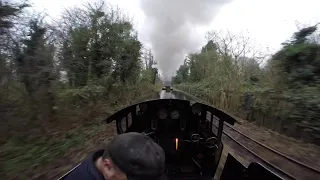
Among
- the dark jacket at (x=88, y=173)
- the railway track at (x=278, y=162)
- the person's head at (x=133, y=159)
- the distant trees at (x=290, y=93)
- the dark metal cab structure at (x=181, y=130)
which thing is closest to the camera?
the person's head at (x=133, y=159)

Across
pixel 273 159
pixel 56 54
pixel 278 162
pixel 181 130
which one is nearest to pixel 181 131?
pixel 181 130

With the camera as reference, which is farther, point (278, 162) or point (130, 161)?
point (278, 162)

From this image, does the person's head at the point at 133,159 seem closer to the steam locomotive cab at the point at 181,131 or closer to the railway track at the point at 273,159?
the steam locomotive cab at the point at 181,131

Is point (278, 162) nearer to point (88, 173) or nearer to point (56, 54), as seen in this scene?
point (88, 173)

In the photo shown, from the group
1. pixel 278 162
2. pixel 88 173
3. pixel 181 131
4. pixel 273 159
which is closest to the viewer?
pixel 88 173

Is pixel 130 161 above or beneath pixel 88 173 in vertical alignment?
above

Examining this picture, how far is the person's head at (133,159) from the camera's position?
4.78 ft

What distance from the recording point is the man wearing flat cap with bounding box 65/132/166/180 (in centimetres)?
146

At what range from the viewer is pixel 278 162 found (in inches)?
305

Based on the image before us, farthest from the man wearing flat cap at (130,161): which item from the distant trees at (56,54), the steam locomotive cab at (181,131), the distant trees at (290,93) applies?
the distant trees at (290,93)

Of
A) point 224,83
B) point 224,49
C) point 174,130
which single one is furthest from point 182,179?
point 224,49

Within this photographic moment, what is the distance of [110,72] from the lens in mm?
19672

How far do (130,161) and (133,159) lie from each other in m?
0.02

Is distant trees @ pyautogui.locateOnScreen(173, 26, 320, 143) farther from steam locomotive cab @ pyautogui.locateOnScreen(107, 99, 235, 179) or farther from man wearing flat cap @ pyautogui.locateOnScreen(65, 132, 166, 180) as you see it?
man wearing flat cap @ pyautogui.locateOnScreen(65, 132, 166, 180)
